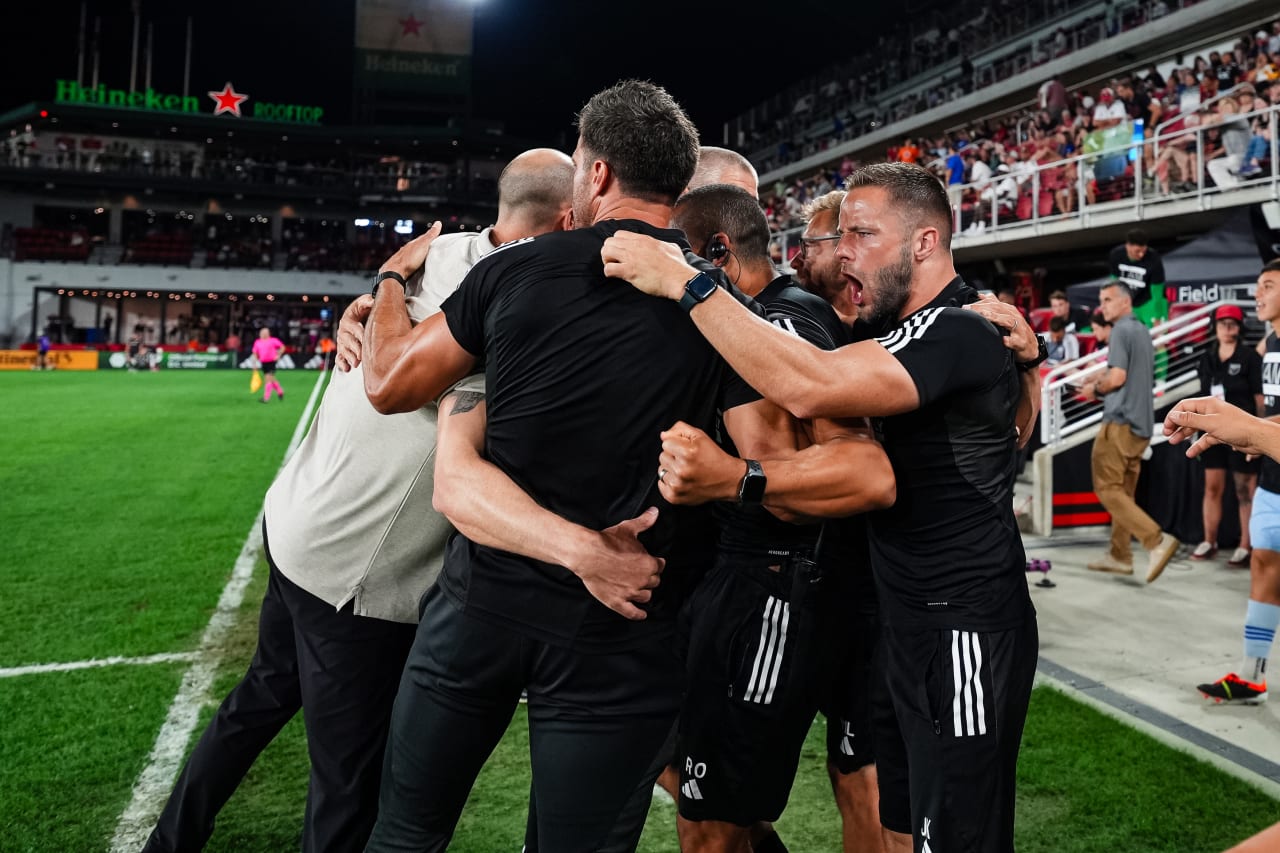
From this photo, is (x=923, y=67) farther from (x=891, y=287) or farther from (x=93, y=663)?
(x=891, y=287)

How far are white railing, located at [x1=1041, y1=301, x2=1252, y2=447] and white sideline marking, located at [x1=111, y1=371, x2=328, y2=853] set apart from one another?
804 cm

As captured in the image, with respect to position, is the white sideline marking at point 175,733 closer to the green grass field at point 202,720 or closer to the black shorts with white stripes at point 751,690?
the green grass field at point 202,720

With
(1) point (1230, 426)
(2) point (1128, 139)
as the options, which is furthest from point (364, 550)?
(2) point (1128, 139)

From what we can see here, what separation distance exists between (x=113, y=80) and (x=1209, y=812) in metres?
81.8

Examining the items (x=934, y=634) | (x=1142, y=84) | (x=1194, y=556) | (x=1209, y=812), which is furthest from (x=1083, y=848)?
(x=1142, y=84)

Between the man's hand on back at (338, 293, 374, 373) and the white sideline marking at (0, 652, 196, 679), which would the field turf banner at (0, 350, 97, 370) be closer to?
the white sideline marking at (0, 652, 196, 679)

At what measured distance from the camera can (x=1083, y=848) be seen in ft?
11.0

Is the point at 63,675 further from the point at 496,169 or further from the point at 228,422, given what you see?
the point at 496,169

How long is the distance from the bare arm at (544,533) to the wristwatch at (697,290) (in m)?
0.46

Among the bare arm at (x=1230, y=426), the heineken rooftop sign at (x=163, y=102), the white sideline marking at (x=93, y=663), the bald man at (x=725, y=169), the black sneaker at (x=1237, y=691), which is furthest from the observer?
the heineken rooftop sign at (x=163, y=102)

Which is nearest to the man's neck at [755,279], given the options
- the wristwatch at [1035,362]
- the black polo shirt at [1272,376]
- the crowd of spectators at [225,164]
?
the wristwatch at [1035,362]

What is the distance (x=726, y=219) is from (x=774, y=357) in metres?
1.02

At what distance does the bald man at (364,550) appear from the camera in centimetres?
266

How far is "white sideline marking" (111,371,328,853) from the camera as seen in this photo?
342 cm
